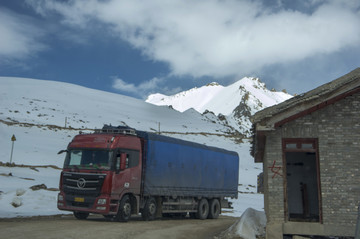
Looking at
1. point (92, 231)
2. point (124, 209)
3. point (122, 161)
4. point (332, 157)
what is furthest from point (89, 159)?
point (332, 157)

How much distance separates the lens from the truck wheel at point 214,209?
2131cm

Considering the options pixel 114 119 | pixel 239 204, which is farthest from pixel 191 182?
pixel 114 119

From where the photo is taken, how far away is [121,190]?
15.2m

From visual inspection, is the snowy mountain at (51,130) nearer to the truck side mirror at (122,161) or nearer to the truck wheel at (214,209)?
→ the truck wheel at (214,209)

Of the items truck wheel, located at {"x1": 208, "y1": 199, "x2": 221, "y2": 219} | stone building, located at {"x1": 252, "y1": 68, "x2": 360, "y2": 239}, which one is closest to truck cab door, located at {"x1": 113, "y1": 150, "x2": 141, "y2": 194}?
stone building, located at {"x1": 252, "y1": 68, "x2": 360, "y2": 239}

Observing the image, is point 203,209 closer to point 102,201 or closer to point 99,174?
point 102,201

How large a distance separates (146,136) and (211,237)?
5682 millimetres

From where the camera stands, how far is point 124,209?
1545 cm

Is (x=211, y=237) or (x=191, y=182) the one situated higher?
(x=191, y=182)

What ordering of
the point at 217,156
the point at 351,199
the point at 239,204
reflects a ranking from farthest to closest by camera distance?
1. the point at 239,204
2. the point at 217,156
3. the point at 351,199

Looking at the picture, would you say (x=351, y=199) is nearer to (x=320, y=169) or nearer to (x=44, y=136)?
(x=320, y=169)

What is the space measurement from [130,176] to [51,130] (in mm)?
42236

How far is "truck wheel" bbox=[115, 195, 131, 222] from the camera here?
1526cm

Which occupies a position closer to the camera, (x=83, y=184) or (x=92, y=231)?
(x=92, y=231)
